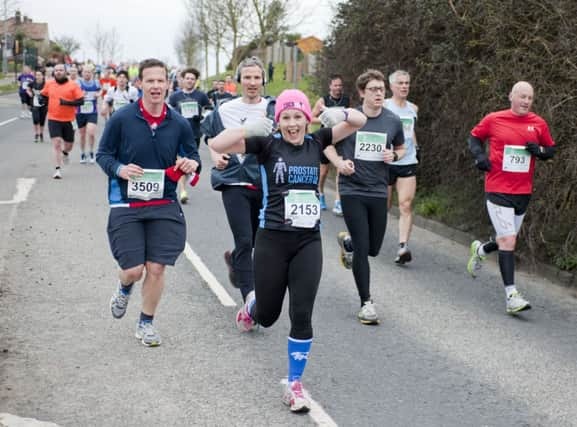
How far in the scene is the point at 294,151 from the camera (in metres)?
5.35

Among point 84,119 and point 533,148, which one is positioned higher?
point 533,148

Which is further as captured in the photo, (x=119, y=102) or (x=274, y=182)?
(x=119, y=102)

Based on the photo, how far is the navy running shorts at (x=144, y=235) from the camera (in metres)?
6.04

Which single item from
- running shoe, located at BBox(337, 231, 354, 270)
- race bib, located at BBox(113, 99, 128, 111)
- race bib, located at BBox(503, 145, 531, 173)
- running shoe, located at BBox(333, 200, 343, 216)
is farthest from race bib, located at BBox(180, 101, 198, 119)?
race bib, located at BBox(503, 145, 531, 173)

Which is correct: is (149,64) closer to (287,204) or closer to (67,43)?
(287,204)

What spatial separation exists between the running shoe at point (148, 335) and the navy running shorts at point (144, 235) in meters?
0.52

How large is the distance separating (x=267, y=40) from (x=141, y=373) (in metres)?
42.2

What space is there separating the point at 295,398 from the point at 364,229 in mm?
2524

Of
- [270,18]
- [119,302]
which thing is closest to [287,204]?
[119,302]

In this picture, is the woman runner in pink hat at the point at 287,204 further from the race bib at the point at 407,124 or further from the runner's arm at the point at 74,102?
the runner's arm at the point at 74,102

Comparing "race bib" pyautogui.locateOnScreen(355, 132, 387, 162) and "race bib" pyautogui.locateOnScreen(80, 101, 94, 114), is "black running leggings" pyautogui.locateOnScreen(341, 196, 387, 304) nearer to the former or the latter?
"race bib" pyautogui.locateOnScreen(355, 132, 387, 162)

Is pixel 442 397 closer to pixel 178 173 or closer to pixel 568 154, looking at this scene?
pixel 178 173

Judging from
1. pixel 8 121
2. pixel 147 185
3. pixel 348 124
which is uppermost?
pixel 348 124

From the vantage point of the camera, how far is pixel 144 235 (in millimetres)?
6148
